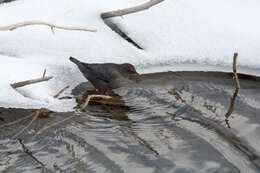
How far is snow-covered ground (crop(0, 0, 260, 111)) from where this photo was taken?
341cm

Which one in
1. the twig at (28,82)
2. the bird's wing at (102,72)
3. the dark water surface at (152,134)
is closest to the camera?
the dark water surface at (152,134)

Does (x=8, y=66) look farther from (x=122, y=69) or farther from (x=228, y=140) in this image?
(x=228, y=140)

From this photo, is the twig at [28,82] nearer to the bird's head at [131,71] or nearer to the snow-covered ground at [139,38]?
the snow-covered ground at [139,38]

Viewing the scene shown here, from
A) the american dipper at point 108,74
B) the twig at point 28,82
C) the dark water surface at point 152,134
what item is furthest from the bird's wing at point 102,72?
the twig at point 28,82

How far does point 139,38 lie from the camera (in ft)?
12.0

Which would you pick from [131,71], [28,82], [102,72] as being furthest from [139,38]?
[28,82]

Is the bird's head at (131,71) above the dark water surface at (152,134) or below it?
above

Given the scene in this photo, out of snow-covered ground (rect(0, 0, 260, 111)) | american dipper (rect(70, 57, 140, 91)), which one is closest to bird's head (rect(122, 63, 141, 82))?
american dipper (rect(70, 57, 140, 91))

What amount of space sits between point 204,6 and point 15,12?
5.30ft

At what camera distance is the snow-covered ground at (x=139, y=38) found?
3414 millimetres

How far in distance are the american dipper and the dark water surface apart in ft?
0.31

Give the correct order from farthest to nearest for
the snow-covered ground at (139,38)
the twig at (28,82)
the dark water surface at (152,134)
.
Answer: the snow-covered ground at (139,38)
the twig at (28,82)
the dark water surface at (152,134)

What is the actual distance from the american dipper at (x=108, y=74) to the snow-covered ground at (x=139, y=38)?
164 millimetres

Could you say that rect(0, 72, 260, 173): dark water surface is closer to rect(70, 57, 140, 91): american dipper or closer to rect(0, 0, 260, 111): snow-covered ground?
rect(70, 57, 140, 91): american dipper
